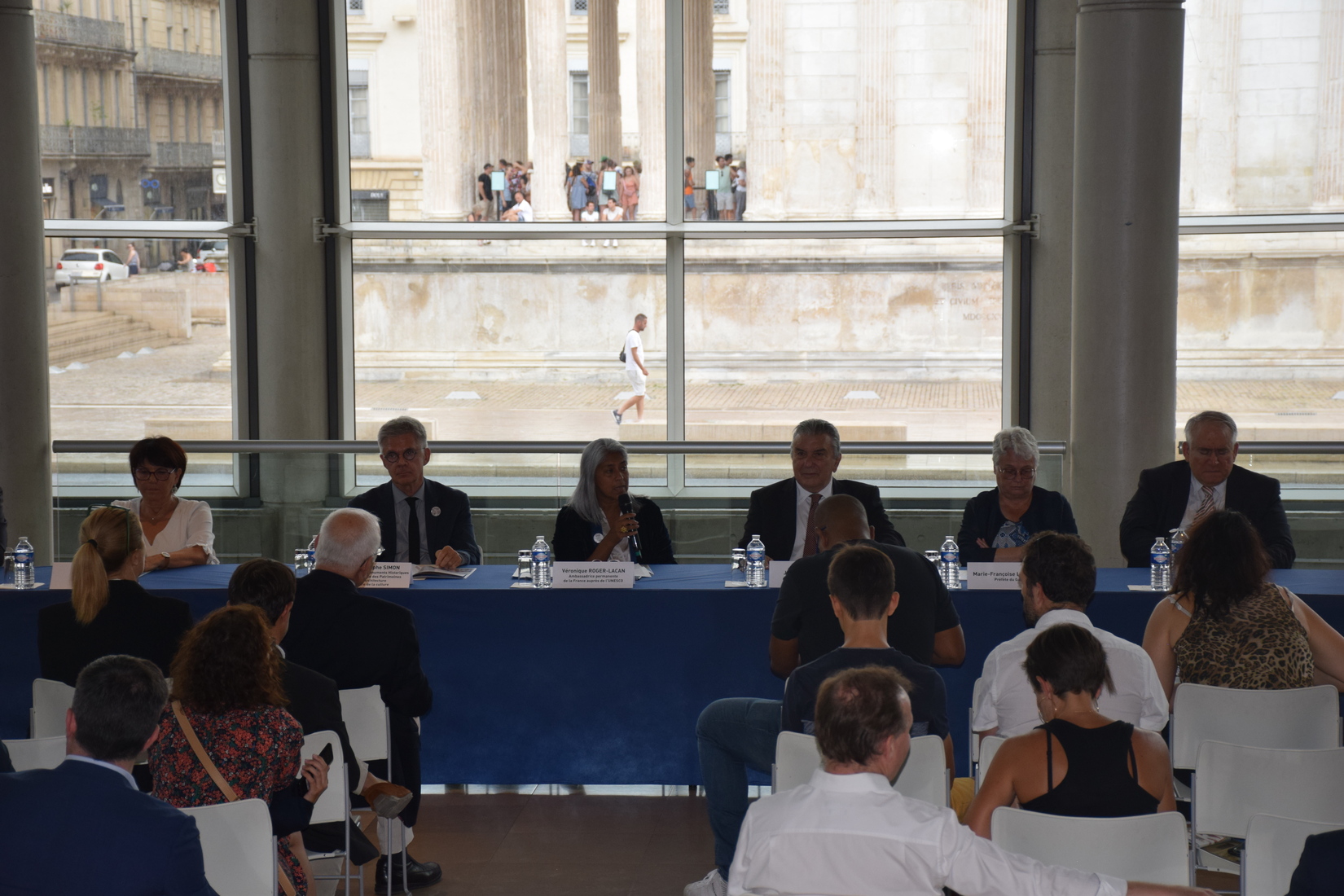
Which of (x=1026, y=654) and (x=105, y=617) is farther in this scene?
(x=105, y=617)

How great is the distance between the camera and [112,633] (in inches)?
138

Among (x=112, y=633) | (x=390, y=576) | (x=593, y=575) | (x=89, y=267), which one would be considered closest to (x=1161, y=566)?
(x=593, y=575)

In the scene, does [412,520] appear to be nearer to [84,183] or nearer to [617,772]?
[617,772]

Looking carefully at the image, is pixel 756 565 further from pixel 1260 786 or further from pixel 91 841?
pixel 91 841

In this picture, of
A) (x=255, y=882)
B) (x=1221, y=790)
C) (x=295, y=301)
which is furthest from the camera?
(x=295, y=301)

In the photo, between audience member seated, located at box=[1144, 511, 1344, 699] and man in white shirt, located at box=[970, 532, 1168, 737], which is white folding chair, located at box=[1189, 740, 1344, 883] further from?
audience member seated, located at box=[1144, 511, 1344, 699]

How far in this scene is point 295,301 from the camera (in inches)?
332

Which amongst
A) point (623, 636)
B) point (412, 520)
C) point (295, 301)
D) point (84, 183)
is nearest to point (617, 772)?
point (623, 636)

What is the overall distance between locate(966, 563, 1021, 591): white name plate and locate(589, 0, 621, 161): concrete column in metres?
5.08

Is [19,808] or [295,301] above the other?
[295,301]

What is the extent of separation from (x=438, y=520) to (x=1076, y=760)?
2931mm

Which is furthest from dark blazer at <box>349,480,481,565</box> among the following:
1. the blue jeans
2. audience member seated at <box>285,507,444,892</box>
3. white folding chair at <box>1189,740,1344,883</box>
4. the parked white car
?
the parked white car

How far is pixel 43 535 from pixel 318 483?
1480 millimetres

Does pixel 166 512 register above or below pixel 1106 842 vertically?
above
